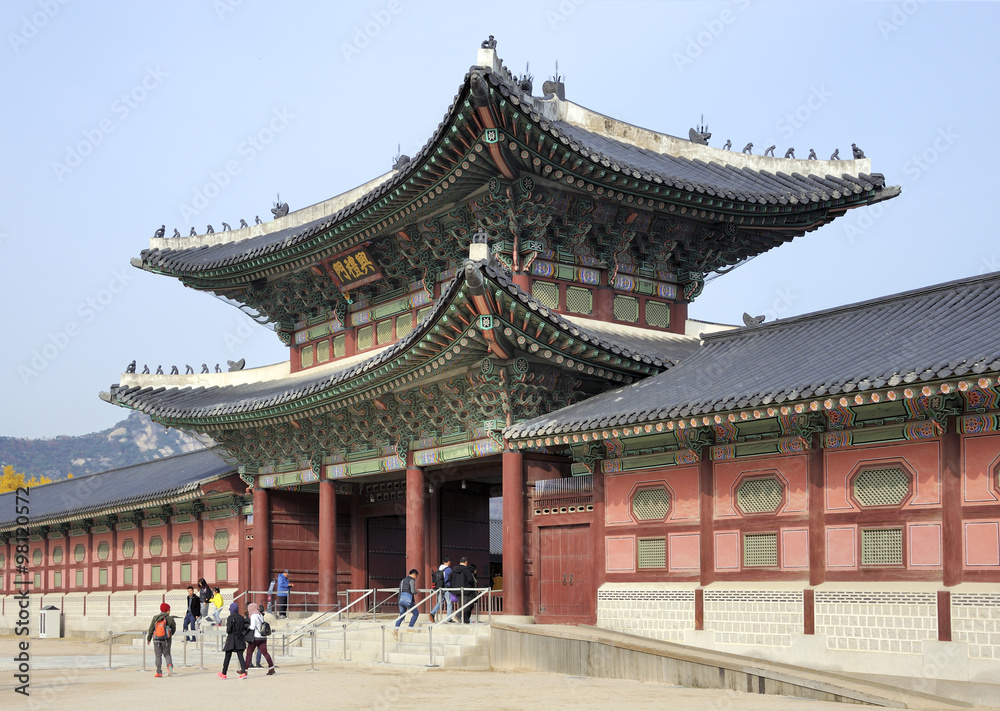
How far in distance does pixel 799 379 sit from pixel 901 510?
258cm

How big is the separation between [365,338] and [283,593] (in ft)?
22.8

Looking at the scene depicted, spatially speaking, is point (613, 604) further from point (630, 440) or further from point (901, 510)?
point (901, 510)

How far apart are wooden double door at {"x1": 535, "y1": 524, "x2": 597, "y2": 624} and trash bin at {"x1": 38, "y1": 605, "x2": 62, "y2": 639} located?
24.6 m

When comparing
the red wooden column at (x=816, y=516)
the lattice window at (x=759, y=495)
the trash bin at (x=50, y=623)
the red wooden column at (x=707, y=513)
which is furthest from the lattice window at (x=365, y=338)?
the trash bin at (x=50, y=623)

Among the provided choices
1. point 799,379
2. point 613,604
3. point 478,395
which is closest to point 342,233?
point 478,395

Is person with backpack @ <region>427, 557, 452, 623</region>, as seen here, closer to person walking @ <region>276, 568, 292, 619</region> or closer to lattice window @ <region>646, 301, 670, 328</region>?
person walking @ <region>276, 568, 292, 619</region>

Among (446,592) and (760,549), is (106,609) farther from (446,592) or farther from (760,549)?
(760,549)

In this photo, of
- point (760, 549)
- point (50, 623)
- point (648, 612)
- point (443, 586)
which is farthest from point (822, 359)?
point (50, 623)

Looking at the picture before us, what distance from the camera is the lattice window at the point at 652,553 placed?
21.8 metres

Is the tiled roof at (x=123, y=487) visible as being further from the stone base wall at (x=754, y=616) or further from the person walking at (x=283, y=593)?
the stone base wall at (x=754, y=616)

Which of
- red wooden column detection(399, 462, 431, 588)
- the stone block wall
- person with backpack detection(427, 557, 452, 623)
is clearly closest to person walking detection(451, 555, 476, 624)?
person with backpack detection(427, 557, 452, 623)

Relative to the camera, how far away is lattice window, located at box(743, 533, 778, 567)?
20016mm

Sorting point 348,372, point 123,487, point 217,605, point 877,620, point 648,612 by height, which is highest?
point 348,372

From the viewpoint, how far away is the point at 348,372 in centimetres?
2588
